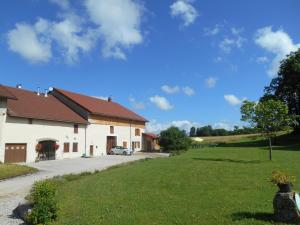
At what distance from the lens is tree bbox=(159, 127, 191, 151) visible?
66.3 metres

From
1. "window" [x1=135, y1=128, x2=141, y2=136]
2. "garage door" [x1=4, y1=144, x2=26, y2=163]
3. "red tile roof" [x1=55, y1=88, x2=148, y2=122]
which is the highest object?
"red tile roof" [x1=55, y1=88, x2=148, y2=122]

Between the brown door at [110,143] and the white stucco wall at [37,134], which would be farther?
the brown door at [110,143]

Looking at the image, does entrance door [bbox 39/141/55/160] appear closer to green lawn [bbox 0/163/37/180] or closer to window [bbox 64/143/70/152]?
window [bbox 64/143/70/152]

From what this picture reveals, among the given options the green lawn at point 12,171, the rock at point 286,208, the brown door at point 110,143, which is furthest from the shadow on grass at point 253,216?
the brown door at point 110,143

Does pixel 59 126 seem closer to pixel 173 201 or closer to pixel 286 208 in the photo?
pixel 173 201

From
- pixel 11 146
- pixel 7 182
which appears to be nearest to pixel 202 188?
pixel 7 182

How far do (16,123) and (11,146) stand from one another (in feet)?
8.15

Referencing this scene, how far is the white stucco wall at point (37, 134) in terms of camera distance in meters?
38.7

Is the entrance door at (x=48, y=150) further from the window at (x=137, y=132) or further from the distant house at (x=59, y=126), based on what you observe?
the window at (x=137, y=132)

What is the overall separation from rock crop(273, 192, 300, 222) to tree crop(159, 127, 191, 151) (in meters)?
56.0

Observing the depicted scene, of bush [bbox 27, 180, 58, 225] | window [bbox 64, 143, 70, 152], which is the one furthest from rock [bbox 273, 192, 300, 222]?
window [bbox 64, 143, 70, 152]

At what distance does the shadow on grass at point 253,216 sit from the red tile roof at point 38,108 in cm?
3209

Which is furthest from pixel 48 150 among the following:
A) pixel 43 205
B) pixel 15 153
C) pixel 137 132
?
pixel 43 205

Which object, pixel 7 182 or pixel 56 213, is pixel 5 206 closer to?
pixel 56 213
